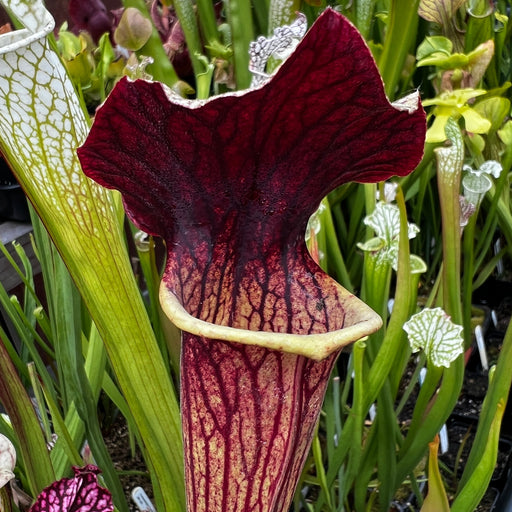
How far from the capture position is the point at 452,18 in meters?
0.96

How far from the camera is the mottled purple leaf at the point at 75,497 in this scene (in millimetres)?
418

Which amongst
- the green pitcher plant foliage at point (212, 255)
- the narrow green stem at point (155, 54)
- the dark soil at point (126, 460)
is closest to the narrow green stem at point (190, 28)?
the narrow green stem at point (155, 54)

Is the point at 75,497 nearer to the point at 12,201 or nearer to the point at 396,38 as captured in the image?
the point at 396,38

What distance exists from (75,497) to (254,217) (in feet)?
0.75

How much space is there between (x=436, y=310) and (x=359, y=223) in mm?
483

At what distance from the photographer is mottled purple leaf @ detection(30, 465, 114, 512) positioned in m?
0.42

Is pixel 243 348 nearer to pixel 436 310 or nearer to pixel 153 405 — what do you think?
pixel 153 405

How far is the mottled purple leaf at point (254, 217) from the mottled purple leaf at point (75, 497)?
2.5 inches

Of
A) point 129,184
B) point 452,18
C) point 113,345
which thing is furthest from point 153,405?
point 452,18

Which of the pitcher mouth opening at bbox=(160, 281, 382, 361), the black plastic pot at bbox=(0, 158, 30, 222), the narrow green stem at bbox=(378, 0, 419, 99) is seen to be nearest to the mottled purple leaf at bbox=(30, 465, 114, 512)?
the pitcher mouth opening at bbox=(160, 281, 382, 361)

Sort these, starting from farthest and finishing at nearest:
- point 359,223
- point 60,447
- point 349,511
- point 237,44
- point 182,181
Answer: point 359,223
point 237,44
point 349,511
point 60,447
point 182,181

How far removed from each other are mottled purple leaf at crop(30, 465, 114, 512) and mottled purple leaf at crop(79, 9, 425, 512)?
6 centimetres

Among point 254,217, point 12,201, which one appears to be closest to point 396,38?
point 254,217

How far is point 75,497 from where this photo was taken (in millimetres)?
420
